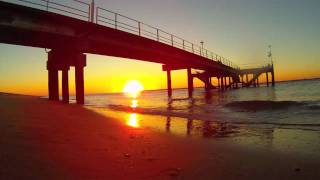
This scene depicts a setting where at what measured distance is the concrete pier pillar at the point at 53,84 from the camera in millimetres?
24453

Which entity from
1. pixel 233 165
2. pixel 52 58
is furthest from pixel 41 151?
pixel 52 58

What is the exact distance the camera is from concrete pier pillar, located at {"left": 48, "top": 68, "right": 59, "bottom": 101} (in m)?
24.5

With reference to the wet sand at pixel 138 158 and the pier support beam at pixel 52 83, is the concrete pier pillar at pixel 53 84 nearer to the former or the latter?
the pier support beam at pixel 52 83

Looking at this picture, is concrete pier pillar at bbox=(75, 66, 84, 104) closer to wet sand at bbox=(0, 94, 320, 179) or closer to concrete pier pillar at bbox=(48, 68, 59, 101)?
concrete pier pillar at bbox=(48, 68, 59, 101)

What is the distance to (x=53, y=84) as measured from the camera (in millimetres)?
24859

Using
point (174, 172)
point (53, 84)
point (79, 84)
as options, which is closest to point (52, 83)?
point (53, 84)

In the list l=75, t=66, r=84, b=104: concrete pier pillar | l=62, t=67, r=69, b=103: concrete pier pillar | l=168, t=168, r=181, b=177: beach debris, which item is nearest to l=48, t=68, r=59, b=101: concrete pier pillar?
l=62, t=67, r=69, b=103: concrete pier pillar

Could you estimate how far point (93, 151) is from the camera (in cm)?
595

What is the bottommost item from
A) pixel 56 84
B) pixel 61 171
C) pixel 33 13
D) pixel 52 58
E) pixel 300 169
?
pixel 300 169

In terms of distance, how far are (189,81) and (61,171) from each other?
154 feet

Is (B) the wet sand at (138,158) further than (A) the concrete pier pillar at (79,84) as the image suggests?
No

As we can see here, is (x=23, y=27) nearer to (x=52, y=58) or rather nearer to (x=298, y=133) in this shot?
(x=52, y=58)

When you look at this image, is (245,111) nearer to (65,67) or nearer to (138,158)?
(65,67)

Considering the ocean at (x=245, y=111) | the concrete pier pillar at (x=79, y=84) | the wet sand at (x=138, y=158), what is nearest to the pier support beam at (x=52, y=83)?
the concrete pier pillar at (x=79, y=84)
